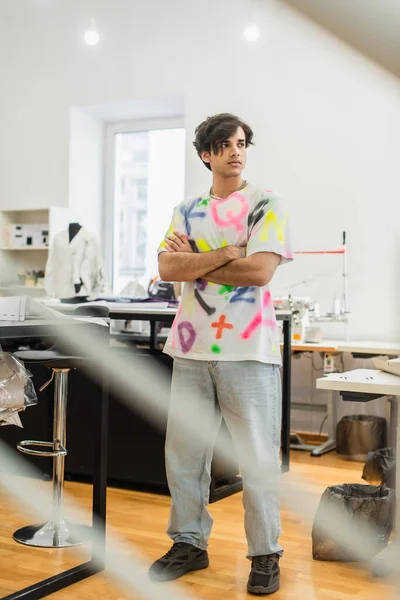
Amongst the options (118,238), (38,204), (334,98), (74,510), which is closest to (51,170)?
(38,204)

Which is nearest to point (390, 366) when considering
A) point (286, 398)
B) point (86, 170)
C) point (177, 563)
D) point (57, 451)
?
point (177, 563)

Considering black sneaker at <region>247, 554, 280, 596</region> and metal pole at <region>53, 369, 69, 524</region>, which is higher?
metal pole at <region>53, 369, 69, 524</region>

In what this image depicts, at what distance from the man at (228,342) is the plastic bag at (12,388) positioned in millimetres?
472

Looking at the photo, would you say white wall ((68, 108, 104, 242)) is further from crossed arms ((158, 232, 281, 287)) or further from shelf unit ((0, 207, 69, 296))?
crossed arms ((158, 232, 281, 287))

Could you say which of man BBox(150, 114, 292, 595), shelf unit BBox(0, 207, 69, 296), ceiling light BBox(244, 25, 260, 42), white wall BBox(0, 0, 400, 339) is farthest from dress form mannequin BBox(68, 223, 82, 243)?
man BBox(150, 114, 292, 595)

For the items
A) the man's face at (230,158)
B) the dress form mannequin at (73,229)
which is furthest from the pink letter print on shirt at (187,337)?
the dress form mannequin at (73,229)

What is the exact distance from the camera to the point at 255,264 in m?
2.13

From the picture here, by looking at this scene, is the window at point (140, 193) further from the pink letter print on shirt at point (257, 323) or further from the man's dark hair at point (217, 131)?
the pink letter print on shirt at point (257, 323)

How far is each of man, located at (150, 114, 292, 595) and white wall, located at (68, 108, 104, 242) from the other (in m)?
4.21

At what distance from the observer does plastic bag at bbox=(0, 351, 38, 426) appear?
2.18 meters

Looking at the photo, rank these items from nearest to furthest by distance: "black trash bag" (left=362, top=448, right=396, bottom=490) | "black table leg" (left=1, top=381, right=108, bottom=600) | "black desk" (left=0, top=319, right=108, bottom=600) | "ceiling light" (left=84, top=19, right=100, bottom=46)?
"black desk" (left=0, top=319, right=108, bottom=600) < "black table leg" (left=1, top=381, right=108, bottom=600) < "black trash bag" (left=362, top=448, right=396, bottom=490) < "ceiling light" (left=84, top=19, right=100, bottom=46)

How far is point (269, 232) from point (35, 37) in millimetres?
5302

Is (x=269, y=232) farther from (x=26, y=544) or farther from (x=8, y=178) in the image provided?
(x=8, y=178)

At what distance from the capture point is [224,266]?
217 cm
